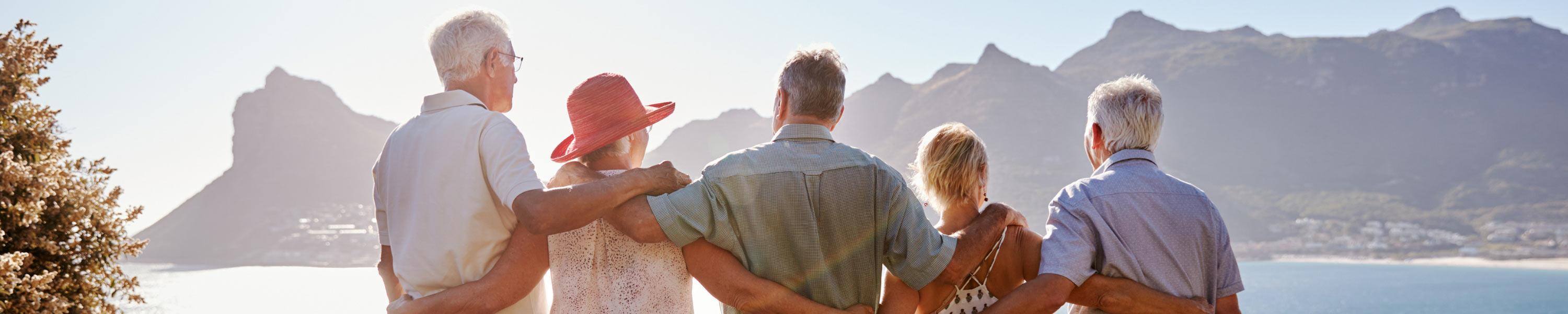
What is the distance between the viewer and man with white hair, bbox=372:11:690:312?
2.54 metres

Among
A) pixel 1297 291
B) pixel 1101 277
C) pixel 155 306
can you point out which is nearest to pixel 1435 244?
pixel 1297 291

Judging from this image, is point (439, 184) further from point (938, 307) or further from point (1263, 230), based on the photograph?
point (1263, 230)

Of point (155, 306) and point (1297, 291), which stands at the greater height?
point (155, 306)

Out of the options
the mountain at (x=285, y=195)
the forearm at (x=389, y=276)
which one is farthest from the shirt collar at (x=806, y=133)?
the mountain at (x=285, y=195)

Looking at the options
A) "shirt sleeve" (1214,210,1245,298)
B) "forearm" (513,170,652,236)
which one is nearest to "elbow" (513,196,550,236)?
"forearm" (513,170,652,236)

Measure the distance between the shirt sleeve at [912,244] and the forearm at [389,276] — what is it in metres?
1.60

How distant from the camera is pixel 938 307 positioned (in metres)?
3.23

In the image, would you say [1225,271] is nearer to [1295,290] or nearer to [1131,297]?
[1131,297]

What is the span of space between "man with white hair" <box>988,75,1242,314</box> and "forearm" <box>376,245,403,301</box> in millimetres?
1968

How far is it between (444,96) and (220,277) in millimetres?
168943

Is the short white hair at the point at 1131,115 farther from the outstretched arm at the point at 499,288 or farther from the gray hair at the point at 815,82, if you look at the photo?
the outstretched arm at the point at 499,288

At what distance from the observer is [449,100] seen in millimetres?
2717

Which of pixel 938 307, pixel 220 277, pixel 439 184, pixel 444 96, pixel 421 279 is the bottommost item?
pixel 220 277

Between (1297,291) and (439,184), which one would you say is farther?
(1297,291)
